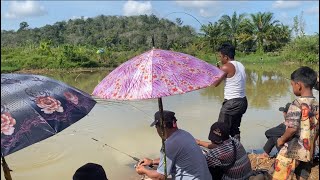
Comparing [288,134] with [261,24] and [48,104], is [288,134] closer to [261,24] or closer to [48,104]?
[48,104]

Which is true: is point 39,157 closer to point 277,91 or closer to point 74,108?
point 74,108

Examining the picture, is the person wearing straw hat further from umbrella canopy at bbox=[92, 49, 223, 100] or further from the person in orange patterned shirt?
the person in orange patterned shirt

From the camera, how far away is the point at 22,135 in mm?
2088

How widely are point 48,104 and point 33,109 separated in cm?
12

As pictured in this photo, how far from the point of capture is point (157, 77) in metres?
2.45

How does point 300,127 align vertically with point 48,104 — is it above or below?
below

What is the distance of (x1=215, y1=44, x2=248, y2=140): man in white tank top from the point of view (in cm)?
435

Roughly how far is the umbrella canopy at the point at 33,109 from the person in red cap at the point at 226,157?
118 centimetres

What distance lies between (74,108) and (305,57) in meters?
30.0

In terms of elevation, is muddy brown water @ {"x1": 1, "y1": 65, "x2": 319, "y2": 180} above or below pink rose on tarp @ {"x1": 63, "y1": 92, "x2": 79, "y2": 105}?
below

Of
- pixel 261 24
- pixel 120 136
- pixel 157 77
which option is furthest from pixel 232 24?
pixel 157 77

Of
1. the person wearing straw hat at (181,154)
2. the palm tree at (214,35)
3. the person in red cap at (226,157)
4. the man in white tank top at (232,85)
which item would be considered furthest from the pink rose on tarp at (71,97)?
the palm tree at (214,35)

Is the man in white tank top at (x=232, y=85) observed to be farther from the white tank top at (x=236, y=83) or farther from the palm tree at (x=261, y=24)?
the palm tree at (x=261, y=24)

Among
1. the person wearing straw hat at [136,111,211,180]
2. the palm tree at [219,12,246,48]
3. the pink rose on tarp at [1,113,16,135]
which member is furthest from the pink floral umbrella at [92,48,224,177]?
the palm tree at [219,12,246,48]
